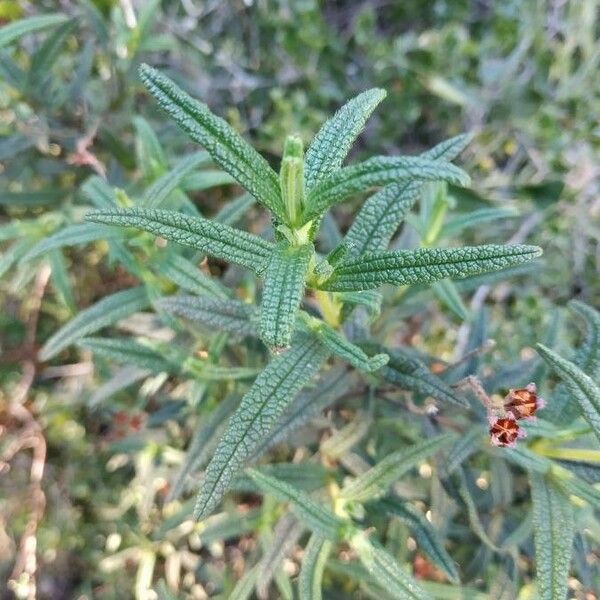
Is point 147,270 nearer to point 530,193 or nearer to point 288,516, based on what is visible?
point 288,516

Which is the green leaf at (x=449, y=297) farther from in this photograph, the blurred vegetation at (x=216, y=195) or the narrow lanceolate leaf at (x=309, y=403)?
the narrow lanceolate leaf at (x=309, y=403)

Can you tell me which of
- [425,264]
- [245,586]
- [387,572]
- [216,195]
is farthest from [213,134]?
[216,195]

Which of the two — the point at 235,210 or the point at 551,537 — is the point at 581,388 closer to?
the point at 551,537

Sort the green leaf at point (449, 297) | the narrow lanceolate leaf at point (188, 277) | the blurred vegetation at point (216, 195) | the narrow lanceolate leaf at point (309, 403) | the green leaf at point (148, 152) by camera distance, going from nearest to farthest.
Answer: the narrow lanceolate leaf at point (309, 403), the narrow lanceolate leaf at point (188, 277), the green leaf at point (449, 297), the green leaf at point (148, 152), the blurred vegetation at point (216, 195)

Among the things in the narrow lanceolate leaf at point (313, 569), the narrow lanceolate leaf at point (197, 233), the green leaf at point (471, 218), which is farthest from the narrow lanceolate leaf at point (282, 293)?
the green leaf at point (471, 218)

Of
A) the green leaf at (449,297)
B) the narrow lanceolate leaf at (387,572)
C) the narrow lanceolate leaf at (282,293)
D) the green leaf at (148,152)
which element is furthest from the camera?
the green leaf at (148,152)

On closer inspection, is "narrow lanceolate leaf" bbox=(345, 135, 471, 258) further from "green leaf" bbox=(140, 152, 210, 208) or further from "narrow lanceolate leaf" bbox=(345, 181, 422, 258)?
"green leaf" bbox=(140, 152, 210, 208)
